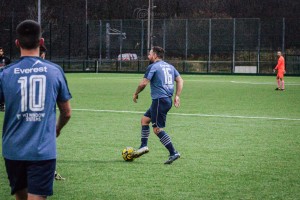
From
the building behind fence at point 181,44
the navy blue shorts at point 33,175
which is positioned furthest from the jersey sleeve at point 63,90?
the building behind fence at point 181,44

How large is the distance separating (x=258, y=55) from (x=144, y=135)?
45841 mm

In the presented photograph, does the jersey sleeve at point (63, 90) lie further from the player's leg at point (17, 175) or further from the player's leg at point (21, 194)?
the player's leg at point (21, 194)

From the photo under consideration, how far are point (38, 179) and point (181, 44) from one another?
183 feet

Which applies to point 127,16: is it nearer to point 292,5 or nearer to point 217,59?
point 292,5

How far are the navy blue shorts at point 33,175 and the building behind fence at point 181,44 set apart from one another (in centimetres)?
4980

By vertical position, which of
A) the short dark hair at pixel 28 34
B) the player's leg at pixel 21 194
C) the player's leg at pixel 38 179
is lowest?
the player's leg at pixel 21 194

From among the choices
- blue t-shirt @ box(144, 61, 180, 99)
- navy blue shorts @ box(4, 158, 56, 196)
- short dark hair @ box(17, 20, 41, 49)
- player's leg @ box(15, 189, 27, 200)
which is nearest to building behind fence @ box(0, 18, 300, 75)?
blue t-shirt @ box(144, 61, 180, 99)

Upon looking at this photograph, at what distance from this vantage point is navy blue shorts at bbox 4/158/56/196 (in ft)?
16.3

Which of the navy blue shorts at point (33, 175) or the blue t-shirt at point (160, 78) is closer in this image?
the navy blue shorts at point (33, 175)

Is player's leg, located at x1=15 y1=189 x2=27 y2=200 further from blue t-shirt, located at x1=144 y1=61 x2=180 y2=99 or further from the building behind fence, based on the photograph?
the building behind fence

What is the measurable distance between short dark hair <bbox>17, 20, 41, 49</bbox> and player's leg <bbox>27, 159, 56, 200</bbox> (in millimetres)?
937

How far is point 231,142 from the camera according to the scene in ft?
43.8

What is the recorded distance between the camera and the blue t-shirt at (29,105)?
16.4 ft

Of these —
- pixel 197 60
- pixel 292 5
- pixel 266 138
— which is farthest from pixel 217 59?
pixel 266 138
